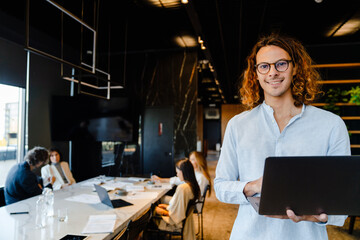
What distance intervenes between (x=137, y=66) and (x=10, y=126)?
3245 mm

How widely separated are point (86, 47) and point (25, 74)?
6.04 ft

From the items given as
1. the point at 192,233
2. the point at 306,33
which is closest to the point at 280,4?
the point at 306,33

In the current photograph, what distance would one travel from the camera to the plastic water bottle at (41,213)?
2.02 metres

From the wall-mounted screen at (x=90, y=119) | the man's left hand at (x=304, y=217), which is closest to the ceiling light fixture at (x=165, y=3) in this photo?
the wall-mounted screen at (x=90, y=119)

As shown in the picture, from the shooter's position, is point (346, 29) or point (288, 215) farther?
point (346, 29)

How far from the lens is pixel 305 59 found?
1.07 m

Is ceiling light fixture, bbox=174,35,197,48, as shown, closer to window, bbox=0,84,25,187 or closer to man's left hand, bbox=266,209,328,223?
window, bbox=0,84,25,187

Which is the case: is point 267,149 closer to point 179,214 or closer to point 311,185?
point 311,185

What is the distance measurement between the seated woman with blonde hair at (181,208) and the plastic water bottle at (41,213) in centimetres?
130

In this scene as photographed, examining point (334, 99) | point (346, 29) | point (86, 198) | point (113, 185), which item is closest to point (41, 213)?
point (86, 198)

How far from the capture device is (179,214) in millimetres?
2854

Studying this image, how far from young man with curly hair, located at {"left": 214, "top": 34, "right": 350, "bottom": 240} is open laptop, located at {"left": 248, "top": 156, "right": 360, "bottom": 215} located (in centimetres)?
9

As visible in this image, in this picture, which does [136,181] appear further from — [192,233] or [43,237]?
[43,237]

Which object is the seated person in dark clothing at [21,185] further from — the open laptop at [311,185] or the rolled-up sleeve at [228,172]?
the open laptop at [311,185]
